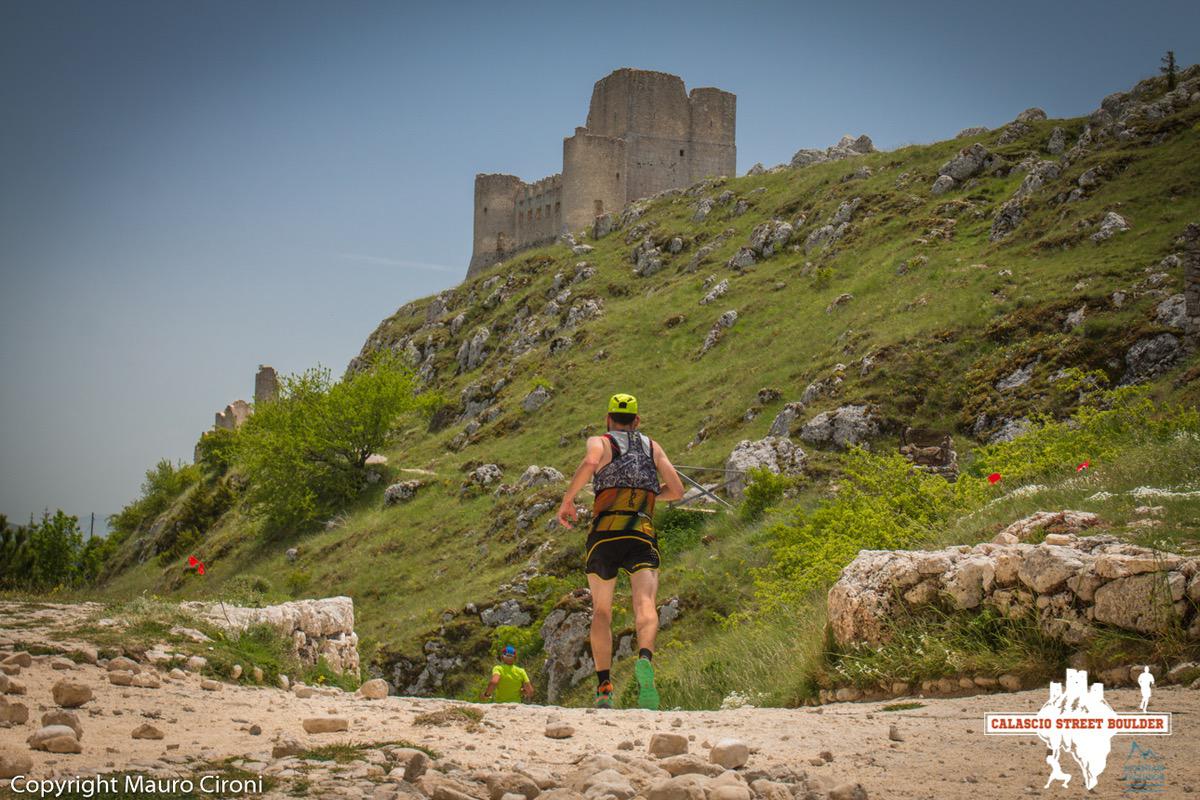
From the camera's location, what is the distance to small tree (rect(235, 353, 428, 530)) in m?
38.9

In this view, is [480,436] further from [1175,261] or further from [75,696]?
[75,696]

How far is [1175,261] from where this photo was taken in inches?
841

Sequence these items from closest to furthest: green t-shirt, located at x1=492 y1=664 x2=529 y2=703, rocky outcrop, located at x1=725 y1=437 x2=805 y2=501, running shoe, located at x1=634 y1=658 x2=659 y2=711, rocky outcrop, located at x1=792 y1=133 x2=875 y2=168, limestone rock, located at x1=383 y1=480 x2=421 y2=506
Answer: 1. running shoe, located at x1=634 y1=658 x2=659 y2=711
2. green t-shirt, located at x1=492 y1=664 x2=529 y2=703
3. rocky outcrop, located at x1=725 y1=437 x2=805 y2=501
4. limestone rock, located at x1=383 y1=480 x2=421 y2=506
5. rocky outcrop, located at x1=792 y1=133 x2=875 y2=168

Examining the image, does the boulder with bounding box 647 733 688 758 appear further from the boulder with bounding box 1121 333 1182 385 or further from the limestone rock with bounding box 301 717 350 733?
the boulder with bounding box 1121 333 1182 385

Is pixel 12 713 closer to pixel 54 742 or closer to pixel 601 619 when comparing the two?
pixel 54 742

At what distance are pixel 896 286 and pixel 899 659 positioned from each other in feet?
82.1

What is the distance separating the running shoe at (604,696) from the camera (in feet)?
23.8

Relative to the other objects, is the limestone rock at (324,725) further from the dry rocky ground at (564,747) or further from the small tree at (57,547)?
the small tree at (57,547)

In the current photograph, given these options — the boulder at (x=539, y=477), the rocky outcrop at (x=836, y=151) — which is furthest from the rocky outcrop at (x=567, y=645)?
the rocky outcrop at (x=836, y=151)

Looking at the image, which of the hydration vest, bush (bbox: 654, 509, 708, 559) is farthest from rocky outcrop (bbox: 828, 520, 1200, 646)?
bush (bbox: 654, 509, 708, 559)

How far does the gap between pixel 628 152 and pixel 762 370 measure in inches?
1538

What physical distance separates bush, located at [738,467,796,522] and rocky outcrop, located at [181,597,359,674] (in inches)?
430

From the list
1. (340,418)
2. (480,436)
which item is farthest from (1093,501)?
(340,418)

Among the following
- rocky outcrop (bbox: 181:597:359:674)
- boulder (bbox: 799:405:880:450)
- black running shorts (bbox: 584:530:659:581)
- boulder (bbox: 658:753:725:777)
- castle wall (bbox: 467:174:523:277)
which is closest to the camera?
boulder (bbox: 658:753:725:777)
